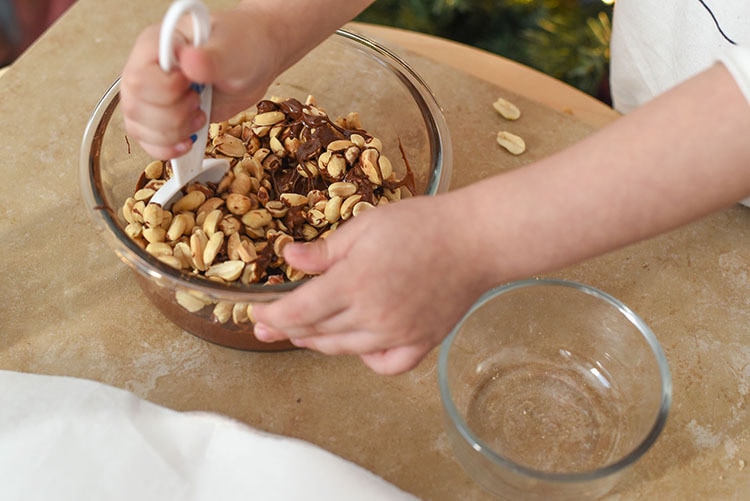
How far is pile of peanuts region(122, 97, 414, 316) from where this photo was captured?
63cm

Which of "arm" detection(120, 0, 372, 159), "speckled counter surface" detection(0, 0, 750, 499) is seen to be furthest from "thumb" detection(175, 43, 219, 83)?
"speckled counter surface" detection(0, 0, 750, 499)

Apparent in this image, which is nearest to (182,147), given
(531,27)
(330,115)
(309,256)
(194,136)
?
(194,136)

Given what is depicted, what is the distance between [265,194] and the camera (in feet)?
2.25

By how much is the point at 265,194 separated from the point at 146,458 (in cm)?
23

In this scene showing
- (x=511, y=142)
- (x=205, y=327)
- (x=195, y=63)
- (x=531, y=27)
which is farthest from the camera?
(x=531, y=27)

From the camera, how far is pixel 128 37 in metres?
0.86

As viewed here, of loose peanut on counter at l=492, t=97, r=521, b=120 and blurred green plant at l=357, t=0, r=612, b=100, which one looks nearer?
loose peanut on counter at l=492, t=97, r=521, b=120

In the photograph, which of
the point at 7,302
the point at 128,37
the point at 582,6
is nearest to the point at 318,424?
the point at 7,302

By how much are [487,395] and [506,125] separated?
0.29 metres

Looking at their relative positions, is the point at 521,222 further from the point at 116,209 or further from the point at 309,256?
the point at 116,209

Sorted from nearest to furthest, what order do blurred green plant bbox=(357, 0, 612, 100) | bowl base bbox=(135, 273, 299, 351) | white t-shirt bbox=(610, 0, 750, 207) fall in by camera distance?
bowl base bbox=(135, 273, 299, 351) → white t-shirt bbox=(610, 0, 750, 207) → blurred green plant bbox=(357, 0, 612, 100)

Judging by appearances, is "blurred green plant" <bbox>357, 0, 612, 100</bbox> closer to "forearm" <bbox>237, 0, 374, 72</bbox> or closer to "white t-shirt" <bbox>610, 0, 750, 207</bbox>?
"white t-shirt" <bbox>610, 0, 750, 207</bbox>

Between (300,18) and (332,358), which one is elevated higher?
(300,18)

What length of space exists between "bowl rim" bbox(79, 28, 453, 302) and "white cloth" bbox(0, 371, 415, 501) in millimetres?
98
